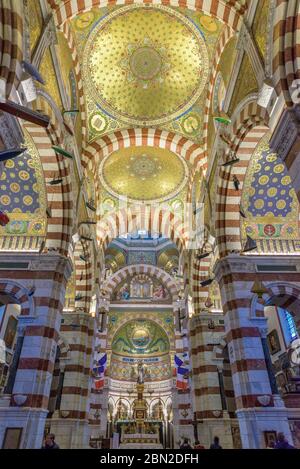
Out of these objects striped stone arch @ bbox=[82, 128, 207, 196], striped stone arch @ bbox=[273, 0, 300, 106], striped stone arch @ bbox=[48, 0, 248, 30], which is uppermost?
striped stone arch @ bbox=[82, 128, 207, 196]

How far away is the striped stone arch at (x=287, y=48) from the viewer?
596 centimetres

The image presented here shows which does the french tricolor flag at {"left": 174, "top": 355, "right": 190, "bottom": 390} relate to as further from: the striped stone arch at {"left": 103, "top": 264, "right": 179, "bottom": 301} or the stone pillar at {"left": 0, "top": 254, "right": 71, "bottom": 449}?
the stone pillar at {"left": 0, "top": 254, "right": 71, "bottom": 449}

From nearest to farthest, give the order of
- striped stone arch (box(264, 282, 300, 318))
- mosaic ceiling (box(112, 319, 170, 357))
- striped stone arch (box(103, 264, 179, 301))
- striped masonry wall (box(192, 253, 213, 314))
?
striped stone arch (box(264, 282, 300, 318)) → striped masonry wall (box(192, 253, 213, 314)) → striped stone arch (box(103, 264, 179, 301)) → mosaic ceiling (box(112, 319, 170, 357))

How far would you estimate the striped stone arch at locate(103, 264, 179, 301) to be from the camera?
24.6 meters

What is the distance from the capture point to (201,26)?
35.4 feet

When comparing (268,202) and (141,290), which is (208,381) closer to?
(268,202)

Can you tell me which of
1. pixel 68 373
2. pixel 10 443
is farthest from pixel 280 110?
pixel 68 373

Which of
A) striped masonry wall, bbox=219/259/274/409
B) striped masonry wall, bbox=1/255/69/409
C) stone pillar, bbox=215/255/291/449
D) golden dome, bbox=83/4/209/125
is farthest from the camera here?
golden dome, bbox=83/4/209/125

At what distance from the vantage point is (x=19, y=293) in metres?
9.38

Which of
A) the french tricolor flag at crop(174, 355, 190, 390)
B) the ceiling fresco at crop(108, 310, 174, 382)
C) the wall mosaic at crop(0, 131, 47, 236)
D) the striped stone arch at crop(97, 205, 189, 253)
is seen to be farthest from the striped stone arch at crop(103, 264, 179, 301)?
the wall mosaic at crop(0, 131, 47, 236)

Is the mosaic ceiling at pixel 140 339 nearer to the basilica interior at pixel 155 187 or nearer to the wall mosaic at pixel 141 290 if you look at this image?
the wall mosaic at pixel 141 290

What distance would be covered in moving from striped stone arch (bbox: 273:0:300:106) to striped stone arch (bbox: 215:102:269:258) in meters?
2.94
